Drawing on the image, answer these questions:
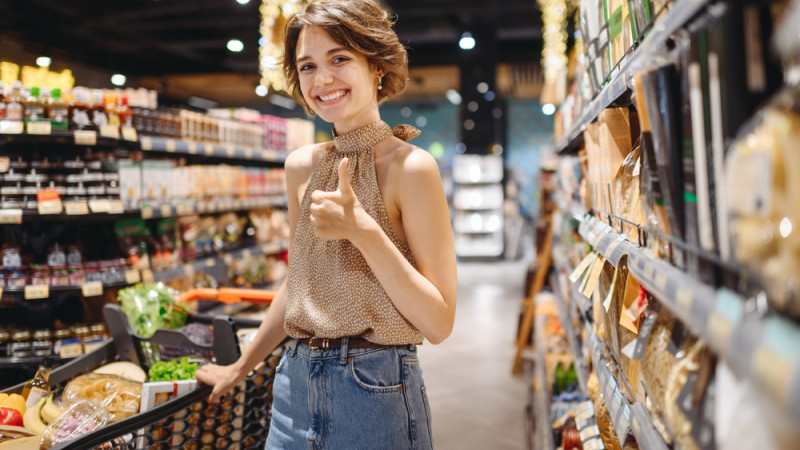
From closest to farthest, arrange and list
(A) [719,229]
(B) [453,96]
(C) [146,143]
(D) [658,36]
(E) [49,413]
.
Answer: (A) [719,229], (D) [658,36], (E) [49,413], (C) [146,143], (B) [453,96]

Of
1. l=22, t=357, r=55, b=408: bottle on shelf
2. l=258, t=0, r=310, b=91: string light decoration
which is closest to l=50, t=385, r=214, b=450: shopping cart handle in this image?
l=22, t=357, r=55, b=408: bottle on shelf

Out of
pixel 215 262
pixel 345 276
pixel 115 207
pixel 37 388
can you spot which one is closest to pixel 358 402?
pixel 345 276

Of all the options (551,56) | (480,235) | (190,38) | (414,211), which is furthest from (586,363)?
(190,38)

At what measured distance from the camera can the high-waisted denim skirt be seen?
4.26ft

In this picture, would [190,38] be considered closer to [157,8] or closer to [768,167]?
[157,8]

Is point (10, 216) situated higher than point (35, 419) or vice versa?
point (10, 216)

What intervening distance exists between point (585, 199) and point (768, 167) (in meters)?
1.70

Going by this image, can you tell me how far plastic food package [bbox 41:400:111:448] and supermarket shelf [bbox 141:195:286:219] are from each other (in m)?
2.36

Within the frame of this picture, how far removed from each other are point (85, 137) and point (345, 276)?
8.77 ft

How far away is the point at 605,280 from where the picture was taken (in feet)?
5.40

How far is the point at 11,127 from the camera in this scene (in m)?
3.20

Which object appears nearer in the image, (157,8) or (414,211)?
(414,211)

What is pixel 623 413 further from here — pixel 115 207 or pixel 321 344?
pixel 115 207

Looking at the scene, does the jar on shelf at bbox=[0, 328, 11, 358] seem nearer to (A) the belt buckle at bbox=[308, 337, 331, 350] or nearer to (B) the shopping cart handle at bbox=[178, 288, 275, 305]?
(B) the shopping cart handle at bbox=[178, 288, 275, 305]
